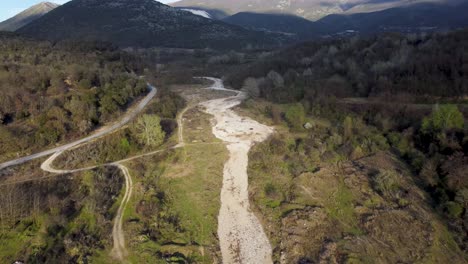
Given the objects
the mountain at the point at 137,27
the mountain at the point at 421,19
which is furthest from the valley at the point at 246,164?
the mountain at the point at 421,19

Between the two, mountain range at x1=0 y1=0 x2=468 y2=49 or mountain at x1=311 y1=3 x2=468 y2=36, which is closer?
mountain range at x1=0 y1=0 x2=468 y2=49

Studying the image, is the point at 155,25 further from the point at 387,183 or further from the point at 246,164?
the point at 387,183

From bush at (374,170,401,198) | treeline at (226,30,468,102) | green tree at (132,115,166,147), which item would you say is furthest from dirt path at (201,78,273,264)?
treeline at (226,30,468,102)

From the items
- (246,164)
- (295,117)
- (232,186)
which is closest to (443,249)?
(232,186)

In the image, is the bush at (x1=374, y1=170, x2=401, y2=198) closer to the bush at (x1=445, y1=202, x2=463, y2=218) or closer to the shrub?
the bush at (x1=445, y1=202, x2=463, y2=218)

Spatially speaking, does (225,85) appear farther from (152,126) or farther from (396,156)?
(396,156)

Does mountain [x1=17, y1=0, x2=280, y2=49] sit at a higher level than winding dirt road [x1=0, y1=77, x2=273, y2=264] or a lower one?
higher
